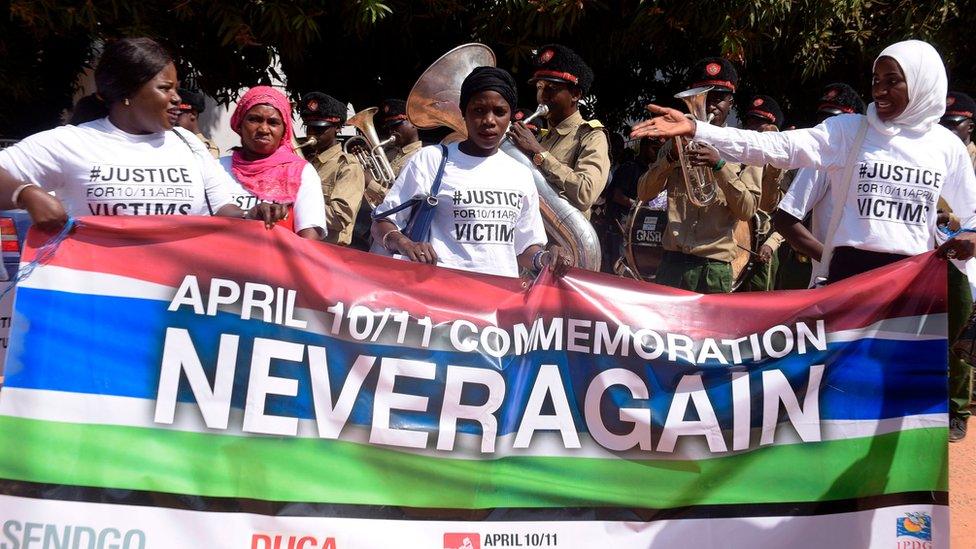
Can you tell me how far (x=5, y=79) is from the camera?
36.0ft

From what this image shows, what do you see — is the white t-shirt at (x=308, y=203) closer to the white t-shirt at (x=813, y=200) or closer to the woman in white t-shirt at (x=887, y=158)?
the woman in white t-shirt at (x=887, y=158)

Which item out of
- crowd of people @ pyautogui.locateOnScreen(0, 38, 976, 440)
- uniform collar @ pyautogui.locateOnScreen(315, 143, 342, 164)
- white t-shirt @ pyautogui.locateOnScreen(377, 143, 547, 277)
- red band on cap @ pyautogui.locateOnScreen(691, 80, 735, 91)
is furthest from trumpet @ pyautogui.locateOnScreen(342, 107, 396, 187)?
white t-shirt @ pyautogui.locateOnScreen(377, 143, 547, 277)

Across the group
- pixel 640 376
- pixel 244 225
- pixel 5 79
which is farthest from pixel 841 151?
pixel 5 79

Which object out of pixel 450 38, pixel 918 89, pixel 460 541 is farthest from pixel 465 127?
pixel 450 38

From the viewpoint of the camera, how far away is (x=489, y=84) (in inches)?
215

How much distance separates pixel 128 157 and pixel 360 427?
1.33 m

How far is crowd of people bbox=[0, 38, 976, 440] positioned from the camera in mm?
4457

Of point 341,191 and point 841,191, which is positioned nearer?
point 841,191

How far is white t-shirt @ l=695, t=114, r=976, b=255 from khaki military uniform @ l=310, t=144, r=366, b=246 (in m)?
3.27

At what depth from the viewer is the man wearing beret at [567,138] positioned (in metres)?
6.52

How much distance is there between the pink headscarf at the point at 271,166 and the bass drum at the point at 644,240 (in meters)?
3.94

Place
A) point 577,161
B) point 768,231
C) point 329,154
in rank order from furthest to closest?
point 768,231 < point 329,154 < point 577,161

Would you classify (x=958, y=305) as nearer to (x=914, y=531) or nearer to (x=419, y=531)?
(x=914, y=531)

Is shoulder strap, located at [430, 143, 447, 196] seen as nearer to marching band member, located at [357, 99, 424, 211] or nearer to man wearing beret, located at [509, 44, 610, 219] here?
man wearing beret, located at [509, 44, 610, 219]
